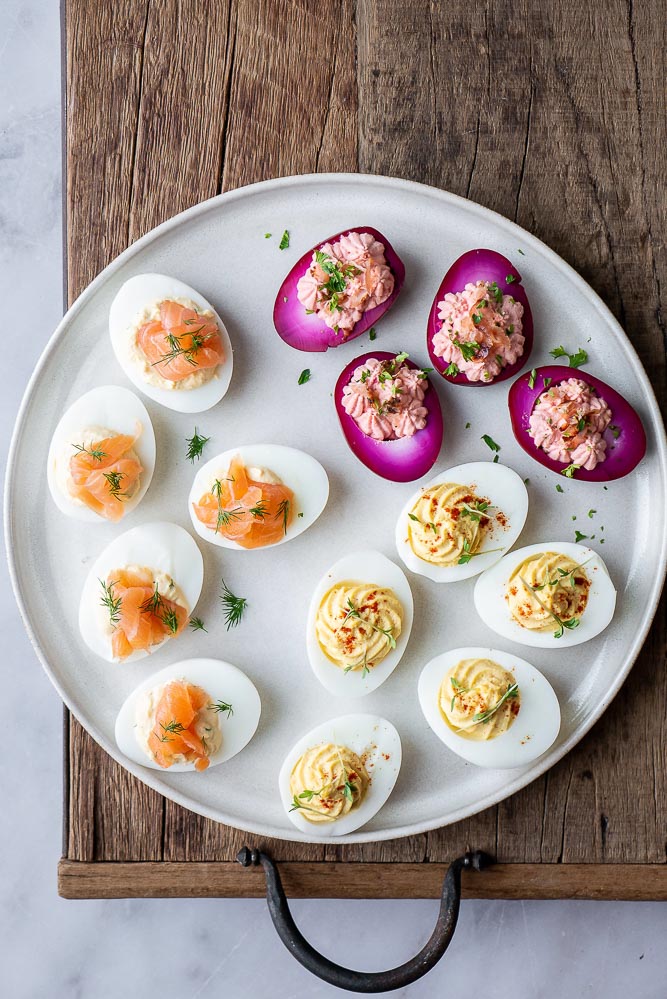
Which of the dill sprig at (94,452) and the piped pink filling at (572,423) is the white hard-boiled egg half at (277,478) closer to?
the dill sprig at (94,452)

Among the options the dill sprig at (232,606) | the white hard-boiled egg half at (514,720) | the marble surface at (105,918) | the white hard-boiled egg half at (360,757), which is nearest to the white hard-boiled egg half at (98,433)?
the dill sprig at (232,606)

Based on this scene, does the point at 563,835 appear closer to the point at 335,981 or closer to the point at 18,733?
the point at 335,981

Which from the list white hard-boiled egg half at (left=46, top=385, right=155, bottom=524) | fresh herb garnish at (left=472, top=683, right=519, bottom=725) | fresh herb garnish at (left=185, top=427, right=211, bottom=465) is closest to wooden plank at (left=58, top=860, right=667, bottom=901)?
fresh herb garnish at (left=472, top=683, right=519, bottom=725)

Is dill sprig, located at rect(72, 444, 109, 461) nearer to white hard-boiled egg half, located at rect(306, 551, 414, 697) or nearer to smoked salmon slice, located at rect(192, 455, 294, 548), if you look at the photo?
smoked salmon slice, located at rect(192, 455, 294, 548)

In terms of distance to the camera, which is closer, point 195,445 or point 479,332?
point 479,332

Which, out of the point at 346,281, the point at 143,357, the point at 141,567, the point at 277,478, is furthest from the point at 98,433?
the point at 346,281

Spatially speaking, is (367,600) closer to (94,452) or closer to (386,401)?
(386,401)

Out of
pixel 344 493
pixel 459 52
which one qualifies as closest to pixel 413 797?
pixel 344 493
